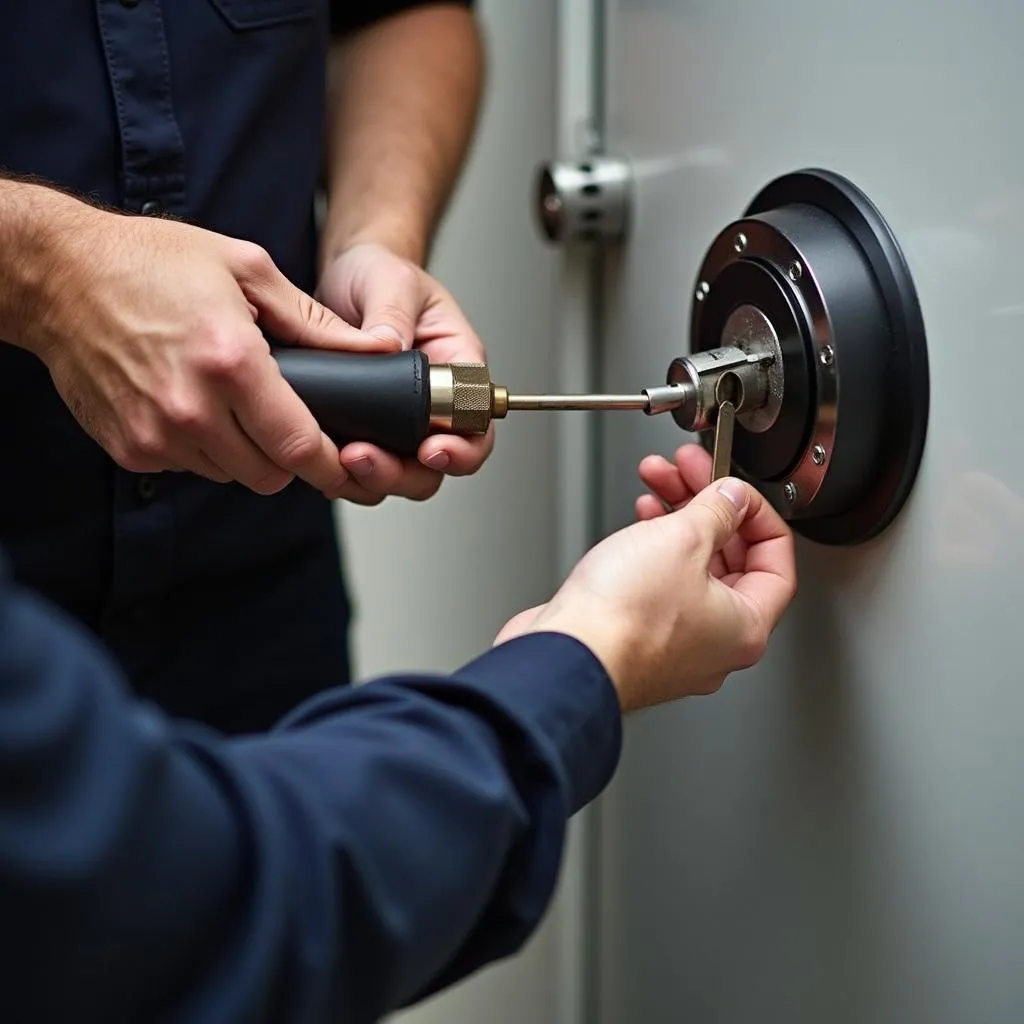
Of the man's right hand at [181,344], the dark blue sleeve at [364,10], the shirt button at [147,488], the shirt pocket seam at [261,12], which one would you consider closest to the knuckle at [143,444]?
the man's right hand at [181,344]

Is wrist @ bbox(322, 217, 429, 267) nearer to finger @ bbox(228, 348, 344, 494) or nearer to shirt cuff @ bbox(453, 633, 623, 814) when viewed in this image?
finger @ bbox(228, 348, 344, 494)

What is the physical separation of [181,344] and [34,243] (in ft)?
0.26

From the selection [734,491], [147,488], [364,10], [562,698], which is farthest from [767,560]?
[364,10]

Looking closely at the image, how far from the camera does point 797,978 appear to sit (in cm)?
51

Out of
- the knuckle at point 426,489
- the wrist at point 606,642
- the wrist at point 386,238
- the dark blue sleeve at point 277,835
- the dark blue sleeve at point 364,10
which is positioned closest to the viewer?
the dark blue sleeve at point 277,835

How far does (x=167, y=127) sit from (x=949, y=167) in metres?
0.32

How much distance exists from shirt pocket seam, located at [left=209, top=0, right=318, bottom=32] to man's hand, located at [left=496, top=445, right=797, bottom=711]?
11.8 inches

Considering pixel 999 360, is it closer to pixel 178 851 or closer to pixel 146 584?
pixel 178 851

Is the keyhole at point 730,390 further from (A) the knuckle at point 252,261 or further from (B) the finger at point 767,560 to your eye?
(A) the knuckle at point 252,261

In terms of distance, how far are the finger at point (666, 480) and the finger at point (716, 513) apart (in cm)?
6

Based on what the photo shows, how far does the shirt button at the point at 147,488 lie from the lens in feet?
1.80

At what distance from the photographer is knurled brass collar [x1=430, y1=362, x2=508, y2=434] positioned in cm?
42

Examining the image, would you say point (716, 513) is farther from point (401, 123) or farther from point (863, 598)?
point (401, 123)

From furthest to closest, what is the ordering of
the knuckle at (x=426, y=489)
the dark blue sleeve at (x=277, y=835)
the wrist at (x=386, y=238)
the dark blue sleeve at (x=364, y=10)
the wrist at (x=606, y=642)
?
the dark blue sleeve at (x=364, y=10), the wrist at (x=386, y=238), the knuckle at (x=426, y=489), the wrist at (x=606, y=642), the dark blue sleeve at (x=277, y=835)
